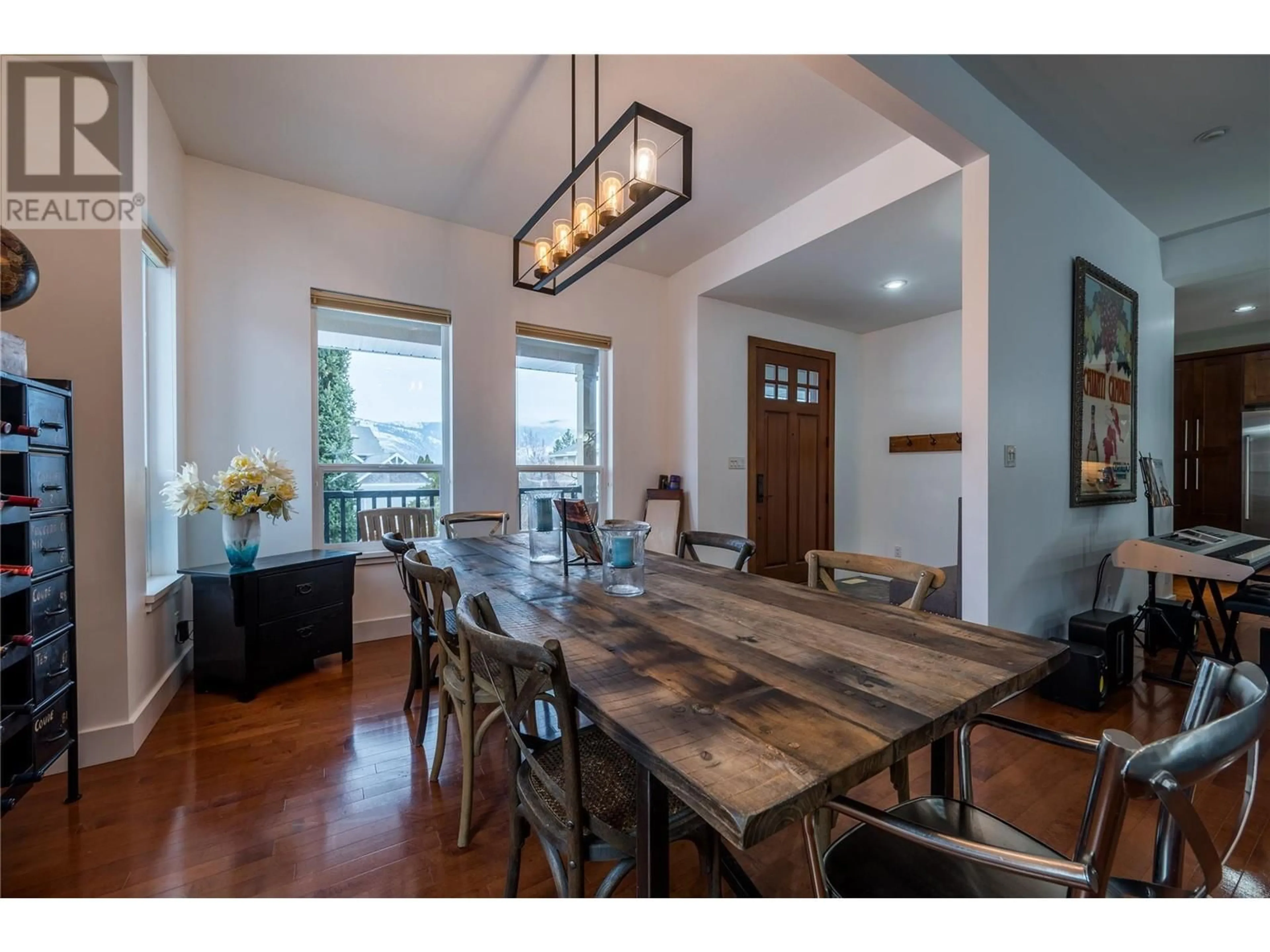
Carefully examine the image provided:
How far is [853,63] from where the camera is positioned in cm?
173

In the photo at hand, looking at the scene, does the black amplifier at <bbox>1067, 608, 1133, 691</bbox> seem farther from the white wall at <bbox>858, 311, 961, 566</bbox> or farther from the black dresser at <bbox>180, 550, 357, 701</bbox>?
the black dresser at <bbox>180, 550, 357, 701</bbox>

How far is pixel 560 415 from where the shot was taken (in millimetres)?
4219

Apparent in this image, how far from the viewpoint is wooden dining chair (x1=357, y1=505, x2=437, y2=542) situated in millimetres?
3248

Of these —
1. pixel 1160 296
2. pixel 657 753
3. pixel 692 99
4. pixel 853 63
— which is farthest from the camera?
pixel 1160 296

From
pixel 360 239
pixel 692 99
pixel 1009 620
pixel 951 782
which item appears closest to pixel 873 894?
pixel 951 782

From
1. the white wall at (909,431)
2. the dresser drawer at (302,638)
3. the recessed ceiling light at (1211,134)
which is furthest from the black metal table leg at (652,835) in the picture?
the white wall at (909,431)

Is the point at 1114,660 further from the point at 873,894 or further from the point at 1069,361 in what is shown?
the point at 873,894

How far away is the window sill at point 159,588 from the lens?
88.0 inches

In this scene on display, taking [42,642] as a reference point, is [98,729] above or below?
below

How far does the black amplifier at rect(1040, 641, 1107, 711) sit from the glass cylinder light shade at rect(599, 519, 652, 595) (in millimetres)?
2132

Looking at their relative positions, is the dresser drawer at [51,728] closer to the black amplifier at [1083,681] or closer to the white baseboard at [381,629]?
the white baseboard at [381,629]

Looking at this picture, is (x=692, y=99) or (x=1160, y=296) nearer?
(x=692, y=99)
